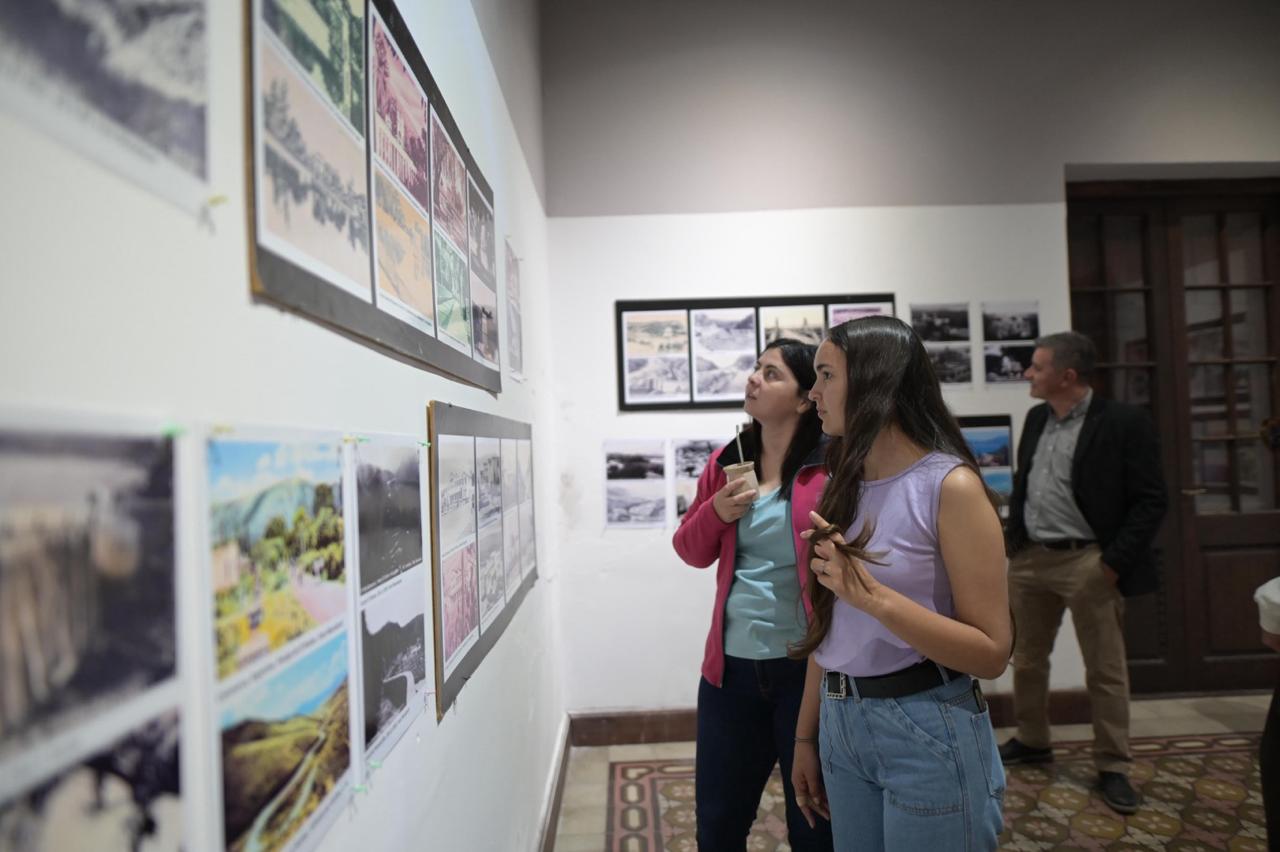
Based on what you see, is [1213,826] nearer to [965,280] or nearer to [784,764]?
[784,764]

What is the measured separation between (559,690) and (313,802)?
8.39 feet

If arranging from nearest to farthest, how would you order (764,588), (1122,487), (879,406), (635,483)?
(879,406)
(764,588)
(1122,487)
(635,483)

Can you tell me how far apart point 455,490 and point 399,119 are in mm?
611

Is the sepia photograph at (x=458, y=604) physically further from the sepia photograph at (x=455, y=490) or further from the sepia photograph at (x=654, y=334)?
the sepia photograph at (x=654, y=334)

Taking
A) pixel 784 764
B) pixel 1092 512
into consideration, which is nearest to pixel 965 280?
pixel 1092 512

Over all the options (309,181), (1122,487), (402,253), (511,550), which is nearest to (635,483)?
(511,550)

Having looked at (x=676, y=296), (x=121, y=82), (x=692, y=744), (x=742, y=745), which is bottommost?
(x=692, y=744)

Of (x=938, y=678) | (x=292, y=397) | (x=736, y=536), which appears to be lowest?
(x=938, y=678)

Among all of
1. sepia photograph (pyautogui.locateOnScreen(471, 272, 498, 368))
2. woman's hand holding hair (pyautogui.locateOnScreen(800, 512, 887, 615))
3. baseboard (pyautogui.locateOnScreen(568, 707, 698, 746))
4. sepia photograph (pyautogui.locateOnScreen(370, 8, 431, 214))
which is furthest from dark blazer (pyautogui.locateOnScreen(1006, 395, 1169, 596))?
sepia photograph (pyautogui.locateOnScreen(370, 8, 431, 214))

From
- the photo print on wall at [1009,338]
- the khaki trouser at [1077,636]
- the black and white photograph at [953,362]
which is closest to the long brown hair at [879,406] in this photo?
the khaki trouser at [1077,636]

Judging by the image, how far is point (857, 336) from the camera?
1.25 m

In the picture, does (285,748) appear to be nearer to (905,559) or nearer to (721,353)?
(905,559)

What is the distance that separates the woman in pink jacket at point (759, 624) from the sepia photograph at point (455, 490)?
2.04ft

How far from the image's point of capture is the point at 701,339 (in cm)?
340
